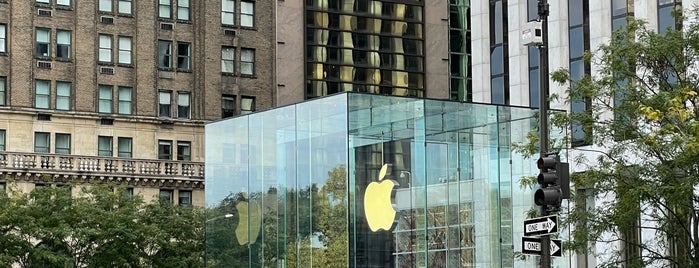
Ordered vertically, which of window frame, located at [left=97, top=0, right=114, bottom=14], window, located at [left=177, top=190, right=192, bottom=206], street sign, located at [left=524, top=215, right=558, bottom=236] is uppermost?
window frame, located at [left=97, top=0, right=114, bottom=14]

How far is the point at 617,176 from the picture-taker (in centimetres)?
3756

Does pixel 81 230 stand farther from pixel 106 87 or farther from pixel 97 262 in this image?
pixel 106 87

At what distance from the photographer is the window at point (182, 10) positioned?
100 metres

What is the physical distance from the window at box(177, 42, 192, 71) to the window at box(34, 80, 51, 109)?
30.1 ft

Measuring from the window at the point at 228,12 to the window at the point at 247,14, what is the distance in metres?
0.60

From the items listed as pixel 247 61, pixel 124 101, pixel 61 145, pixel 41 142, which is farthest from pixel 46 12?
pixel 247 61

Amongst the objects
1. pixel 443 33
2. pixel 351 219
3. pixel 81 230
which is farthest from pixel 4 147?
pixel 351 219

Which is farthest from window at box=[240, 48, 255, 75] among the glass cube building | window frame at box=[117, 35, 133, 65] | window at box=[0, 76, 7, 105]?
the glass cube building

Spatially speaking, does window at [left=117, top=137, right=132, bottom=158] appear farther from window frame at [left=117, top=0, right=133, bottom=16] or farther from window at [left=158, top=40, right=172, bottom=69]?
window frame at [left=117, top=0, right=133, bottom=16]

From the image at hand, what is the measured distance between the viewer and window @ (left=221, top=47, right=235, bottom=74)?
102 m

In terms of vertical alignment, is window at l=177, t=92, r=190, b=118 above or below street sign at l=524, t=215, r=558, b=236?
above

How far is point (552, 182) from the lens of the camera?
104ft

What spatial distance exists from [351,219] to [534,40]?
15513 mm

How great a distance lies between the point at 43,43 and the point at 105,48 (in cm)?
415
